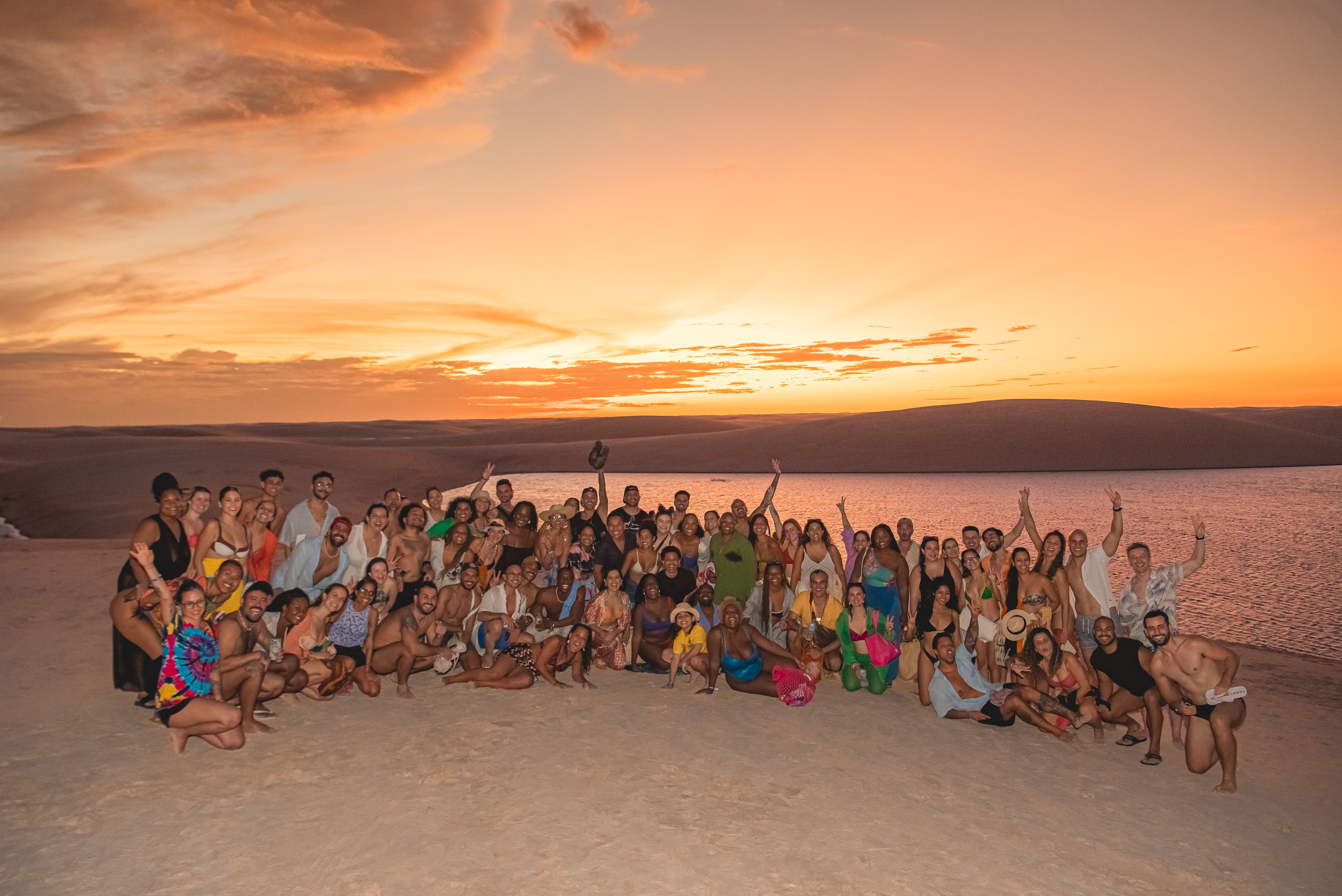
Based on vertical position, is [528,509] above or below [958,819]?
above

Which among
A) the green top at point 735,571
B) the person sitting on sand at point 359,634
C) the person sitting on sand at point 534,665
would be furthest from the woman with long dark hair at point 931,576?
the person sitting on sand at point 359,634

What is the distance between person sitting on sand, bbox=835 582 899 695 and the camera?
7.84 m

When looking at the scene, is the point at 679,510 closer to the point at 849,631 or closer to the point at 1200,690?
the point at 849,631

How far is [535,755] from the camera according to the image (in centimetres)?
604

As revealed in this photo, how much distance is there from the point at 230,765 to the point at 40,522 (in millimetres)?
26519

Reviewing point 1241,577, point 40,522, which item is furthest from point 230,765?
point 40,522

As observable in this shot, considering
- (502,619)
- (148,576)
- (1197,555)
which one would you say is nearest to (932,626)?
(1197,555)

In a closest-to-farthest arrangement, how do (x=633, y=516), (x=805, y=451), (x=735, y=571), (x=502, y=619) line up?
(x=502, y=619) → (x=735, y=571) → (x=633, y=516) → (x=805, y=451)

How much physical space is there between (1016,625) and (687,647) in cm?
302

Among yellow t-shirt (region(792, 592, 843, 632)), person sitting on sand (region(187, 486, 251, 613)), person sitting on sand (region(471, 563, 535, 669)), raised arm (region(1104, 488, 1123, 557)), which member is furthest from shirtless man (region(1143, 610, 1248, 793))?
person sitting on sand (region(187, 486, 251, 613))

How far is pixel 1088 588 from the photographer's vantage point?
7500 millimetres

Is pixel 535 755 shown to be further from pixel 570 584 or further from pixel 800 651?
pixel 800 651

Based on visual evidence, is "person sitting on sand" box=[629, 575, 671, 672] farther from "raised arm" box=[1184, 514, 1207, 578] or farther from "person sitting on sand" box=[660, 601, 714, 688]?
"raised arm" box=[1184, 514, 1207, 578]

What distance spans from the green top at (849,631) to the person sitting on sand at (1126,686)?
180 centimetres
